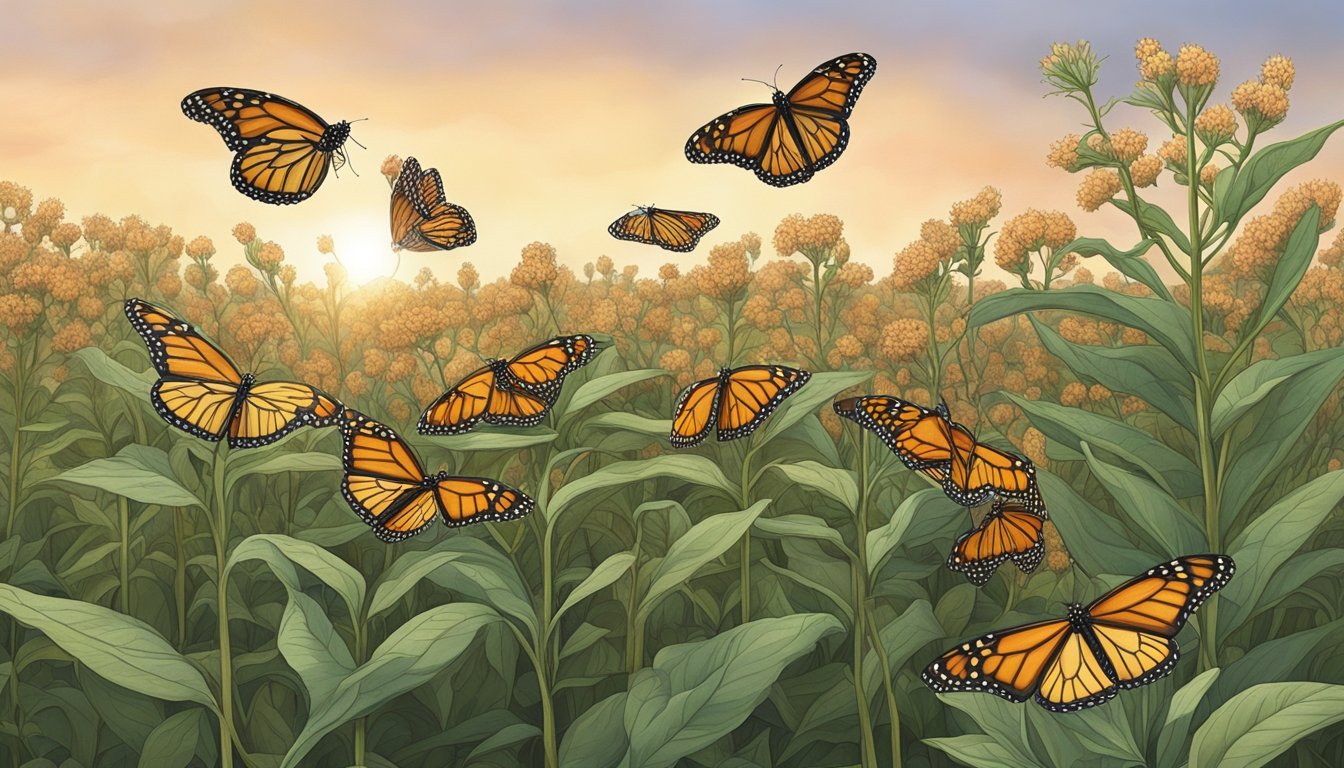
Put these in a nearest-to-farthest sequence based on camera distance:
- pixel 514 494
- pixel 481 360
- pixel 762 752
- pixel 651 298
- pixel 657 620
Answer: pixel 514 494
pixel 762 752
pixel 657 620
pixel 481 360
pixel 651 298

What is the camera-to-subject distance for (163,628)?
8.05 feet

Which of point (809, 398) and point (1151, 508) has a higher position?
point (809, 398)

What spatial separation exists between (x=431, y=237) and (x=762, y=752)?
1442mm

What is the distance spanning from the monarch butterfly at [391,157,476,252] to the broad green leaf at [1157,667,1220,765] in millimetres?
1810

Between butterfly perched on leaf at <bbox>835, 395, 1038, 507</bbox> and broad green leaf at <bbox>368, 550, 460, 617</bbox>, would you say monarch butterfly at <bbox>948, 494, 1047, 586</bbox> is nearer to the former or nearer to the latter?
butterfly perched on leaf at <bbox>835, 395, 1038, 507</bbox>

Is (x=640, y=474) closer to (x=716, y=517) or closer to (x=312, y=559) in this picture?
(x=716, y=517)

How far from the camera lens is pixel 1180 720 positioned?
5.90 ft

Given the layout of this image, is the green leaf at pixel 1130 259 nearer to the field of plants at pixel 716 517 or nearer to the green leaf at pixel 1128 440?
the field of plants at pixel 716 517

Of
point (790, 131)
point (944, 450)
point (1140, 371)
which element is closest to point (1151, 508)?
point (1140, 371)

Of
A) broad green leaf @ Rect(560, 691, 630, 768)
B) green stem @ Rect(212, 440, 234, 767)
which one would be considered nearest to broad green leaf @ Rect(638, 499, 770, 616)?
Result: broad green leaf @ Rect(560, 691, 630, 768)

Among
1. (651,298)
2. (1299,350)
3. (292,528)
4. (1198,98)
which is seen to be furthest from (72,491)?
(1299,350)

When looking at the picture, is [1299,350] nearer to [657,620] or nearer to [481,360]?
[657,620]

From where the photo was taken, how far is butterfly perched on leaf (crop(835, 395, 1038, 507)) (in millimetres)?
1905

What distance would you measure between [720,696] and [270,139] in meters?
1.63
